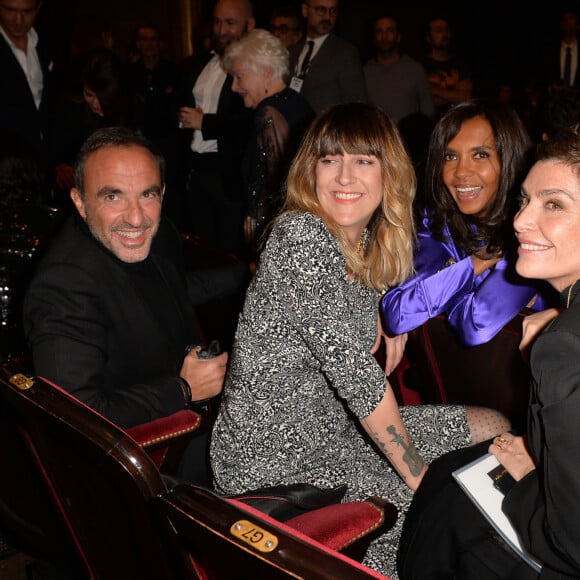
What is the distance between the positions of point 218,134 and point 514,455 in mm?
2842

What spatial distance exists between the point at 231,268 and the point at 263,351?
94 centimetres

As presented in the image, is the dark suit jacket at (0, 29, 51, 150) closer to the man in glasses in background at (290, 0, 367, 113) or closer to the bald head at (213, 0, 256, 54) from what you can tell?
the bald head at (213, 0, 256, 54)

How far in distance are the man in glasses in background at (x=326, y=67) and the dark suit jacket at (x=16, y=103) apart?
1.63 metres

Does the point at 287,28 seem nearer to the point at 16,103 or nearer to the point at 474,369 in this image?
the point at 16,103

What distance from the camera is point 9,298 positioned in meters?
2.18

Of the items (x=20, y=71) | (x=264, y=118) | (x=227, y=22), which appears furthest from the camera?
(x=227, y=22)

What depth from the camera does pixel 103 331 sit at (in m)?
1.69

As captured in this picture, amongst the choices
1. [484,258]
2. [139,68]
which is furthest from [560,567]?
[139,68]

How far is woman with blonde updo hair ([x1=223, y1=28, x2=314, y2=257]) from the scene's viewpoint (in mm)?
3100

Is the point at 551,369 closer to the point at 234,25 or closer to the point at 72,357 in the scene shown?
the point at 72,357

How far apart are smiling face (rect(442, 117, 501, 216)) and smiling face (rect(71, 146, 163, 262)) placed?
3.56 ft

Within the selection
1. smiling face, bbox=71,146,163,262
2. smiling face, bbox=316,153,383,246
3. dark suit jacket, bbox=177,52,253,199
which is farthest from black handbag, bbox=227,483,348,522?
dark suit jacket, bbox=177,52,253,199

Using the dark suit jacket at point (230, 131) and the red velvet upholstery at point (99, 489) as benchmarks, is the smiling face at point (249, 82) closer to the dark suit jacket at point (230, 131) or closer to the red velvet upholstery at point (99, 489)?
the dark suit jacket at point (230, 131)

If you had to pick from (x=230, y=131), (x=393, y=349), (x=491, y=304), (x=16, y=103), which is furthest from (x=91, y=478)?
(x=16, y=103)
